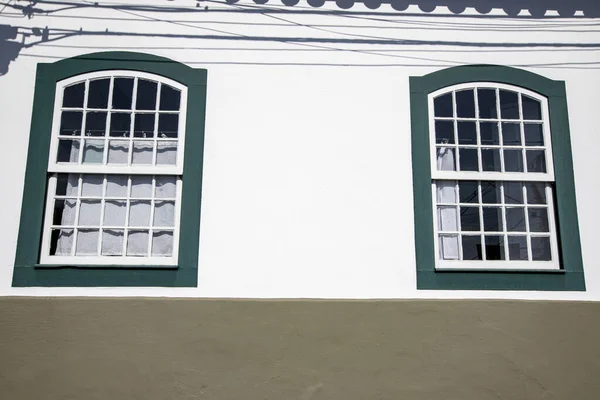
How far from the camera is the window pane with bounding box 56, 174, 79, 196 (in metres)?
4.80

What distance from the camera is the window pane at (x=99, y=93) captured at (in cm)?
499

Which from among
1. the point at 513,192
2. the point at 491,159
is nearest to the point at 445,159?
the point at 491,159

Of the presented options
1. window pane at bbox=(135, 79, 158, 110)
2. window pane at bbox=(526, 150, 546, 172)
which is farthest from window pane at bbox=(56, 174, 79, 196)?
window pane at bbox=(526, 150, 546, 172)

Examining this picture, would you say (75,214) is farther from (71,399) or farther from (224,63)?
(224,63)

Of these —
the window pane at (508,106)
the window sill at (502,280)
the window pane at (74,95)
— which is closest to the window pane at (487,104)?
the window pane at (508,106)

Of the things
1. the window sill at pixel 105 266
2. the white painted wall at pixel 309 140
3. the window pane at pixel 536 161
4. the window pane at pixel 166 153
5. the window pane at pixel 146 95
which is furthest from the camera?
the window pane at pixel 536 161

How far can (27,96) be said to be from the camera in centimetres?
487

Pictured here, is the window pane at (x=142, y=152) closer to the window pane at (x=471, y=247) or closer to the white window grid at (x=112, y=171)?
the white window grid at (x=112, y=171)

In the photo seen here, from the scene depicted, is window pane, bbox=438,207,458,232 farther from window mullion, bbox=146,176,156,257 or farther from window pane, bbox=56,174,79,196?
window pane, bbox=56,174,79,196

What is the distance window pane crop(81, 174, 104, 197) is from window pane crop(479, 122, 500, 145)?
132 inches

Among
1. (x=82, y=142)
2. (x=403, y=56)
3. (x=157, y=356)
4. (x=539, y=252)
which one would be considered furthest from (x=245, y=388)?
(x=403, y=56)

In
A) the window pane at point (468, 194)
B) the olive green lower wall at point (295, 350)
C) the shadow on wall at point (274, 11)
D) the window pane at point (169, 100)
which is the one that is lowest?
the olive green lower wall at point (295, 350)

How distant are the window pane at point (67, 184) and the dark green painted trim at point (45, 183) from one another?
0.39ft

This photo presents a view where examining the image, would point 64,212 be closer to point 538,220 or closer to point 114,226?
point 114,226
